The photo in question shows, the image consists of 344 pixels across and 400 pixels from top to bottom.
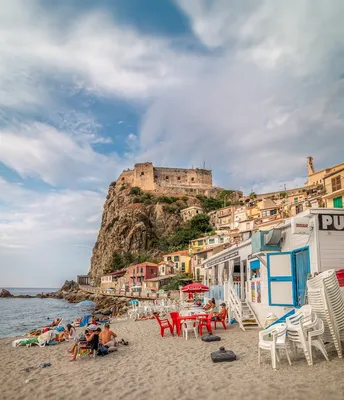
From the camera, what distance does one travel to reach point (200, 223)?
241ft

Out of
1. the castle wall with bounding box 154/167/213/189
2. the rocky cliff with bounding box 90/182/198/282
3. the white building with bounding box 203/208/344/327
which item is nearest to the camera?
the white building with bounding box 203/208/344/327

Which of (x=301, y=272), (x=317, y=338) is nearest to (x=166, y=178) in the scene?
(x=301, y=272)

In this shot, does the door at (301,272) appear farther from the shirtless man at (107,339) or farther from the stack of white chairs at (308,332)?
the shirtless man at (107,339)

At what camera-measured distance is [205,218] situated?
73.7 m

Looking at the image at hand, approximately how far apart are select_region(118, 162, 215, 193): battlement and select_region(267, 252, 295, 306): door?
268ft

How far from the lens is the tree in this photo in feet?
238

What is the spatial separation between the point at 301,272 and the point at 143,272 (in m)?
48.7

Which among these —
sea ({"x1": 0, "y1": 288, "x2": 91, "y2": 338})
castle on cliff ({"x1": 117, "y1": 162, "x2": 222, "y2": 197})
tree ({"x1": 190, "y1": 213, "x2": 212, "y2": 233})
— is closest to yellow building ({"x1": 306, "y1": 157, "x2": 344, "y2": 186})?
tree ({"x1": 190, "y1": 213, "x2": 212, "y2": 233})

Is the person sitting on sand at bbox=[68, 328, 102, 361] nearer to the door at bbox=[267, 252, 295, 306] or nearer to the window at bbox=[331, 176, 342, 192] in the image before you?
the door at bbox=[267, 252, 295, 306]

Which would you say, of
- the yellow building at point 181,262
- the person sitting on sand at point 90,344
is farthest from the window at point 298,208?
the person sitting on sand at point 90,344

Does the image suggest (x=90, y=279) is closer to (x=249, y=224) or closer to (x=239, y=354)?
(x=249, y=224)

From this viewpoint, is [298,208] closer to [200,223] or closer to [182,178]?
[200,223]

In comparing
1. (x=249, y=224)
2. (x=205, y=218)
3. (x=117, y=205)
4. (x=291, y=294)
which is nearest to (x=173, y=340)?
(x=291, y=294)

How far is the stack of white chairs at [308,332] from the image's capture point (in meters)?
6.33
